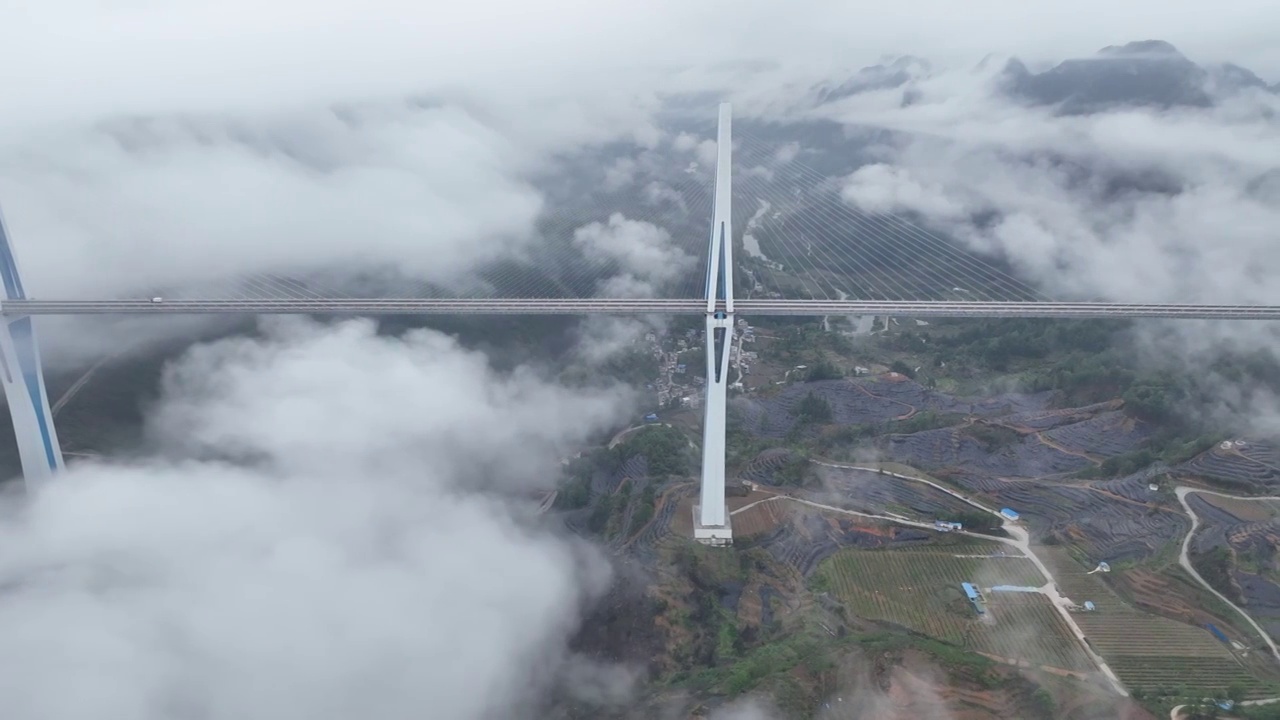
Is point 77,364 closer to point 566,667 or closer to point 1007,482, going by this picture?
point 566,667

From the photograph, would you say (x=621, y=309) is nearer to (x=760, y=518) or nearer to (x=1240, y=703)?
(x=760, y=518)

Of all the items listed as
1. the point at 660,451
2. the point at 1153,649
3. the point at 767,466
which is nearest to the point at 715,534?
the point at 767,466

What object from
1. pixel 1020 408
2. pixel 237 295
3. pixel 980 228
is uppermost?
pixel 237 295

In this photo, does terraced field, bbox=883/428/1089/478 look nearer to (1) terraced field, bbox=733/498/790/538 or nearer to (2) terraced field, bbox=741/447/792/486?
(2) terraced field, bbox=741/447/792/486

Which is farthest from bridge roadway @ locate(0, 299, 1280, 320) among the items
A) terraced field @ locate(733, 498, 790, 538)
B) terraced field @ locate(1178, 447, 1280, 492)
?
terraced field @ locate(733, 498, 790, 538)

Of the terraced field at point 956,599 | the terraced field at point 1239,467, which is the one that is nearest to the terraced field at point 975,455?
the terraced field at point 1239,467

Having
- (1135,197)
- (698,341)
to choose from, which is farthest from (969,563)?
(1135,197)
